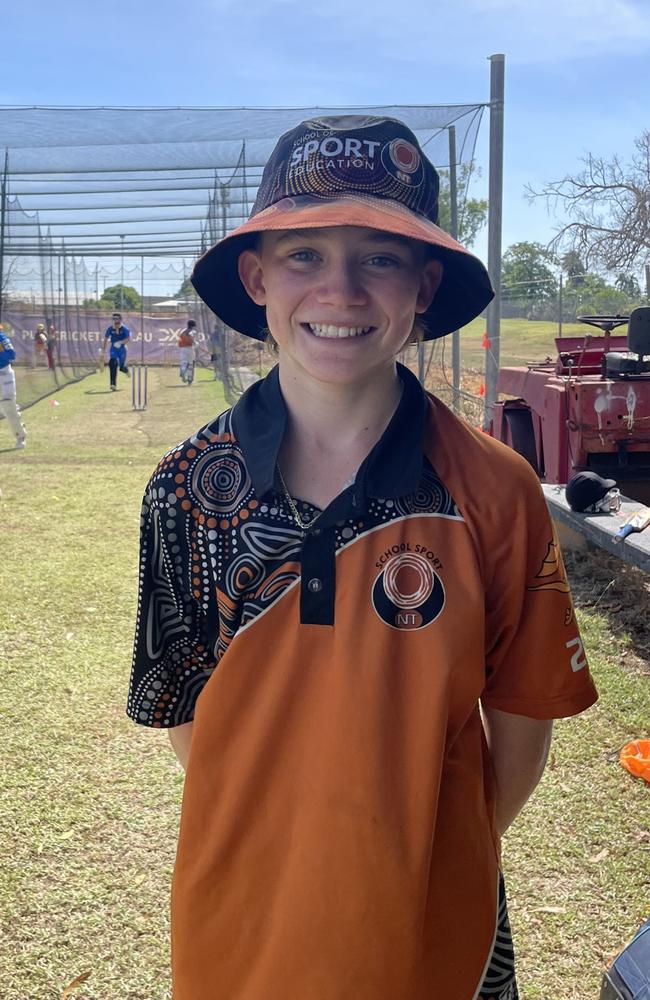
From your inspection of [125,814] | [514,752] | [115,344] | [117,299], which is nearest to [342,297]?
[514,752]

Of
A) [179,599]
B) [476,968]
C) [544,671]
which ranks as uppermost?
[179,599]

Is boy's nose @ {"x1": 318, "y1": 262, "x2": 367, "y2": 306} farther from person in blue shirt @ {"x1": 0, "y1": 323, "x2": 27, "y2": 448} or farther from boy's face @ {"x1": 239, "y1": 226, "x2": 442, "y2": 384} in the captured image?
person in blue shirt @ {"x1": 0, "y1": 323, "x2": 27, "y2": 448}

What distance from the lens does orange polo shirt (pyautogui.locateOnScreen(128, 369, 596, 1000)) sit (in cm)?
124

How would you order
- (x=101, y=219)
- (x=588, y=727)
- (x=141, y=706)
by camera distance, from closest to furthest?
(x=141, y=706)
(x=588, y=727)
(x=101, y=219)

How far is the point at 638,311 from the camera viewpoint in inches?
199

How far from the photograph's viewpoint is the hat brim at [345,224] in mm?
1296

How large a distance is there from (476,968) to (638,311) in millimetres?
4444

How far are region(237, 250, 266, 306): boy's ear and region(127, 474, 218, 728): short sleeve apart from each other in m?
0.39

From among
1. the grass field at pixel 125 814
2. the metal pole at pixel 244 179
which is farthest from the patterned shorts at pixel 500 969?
the metal pole at pixel 244 179

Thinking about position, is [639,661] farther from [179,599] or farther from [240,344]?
[240,344]

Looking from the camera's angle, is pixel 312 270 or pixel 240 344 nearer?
pixel 312 270

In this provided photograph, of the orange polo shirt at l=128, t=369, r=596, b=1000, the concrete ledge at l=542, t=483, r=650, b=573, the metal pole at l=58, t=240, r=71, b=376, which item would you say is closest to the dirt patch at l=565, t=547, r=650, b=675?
the concrete ledge at l=542, t=483, r=650, b=573

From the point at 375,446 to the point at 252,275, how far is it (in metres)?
0.43

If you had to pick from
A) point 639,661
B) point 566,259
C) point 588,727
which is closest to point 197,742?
point 588,727
